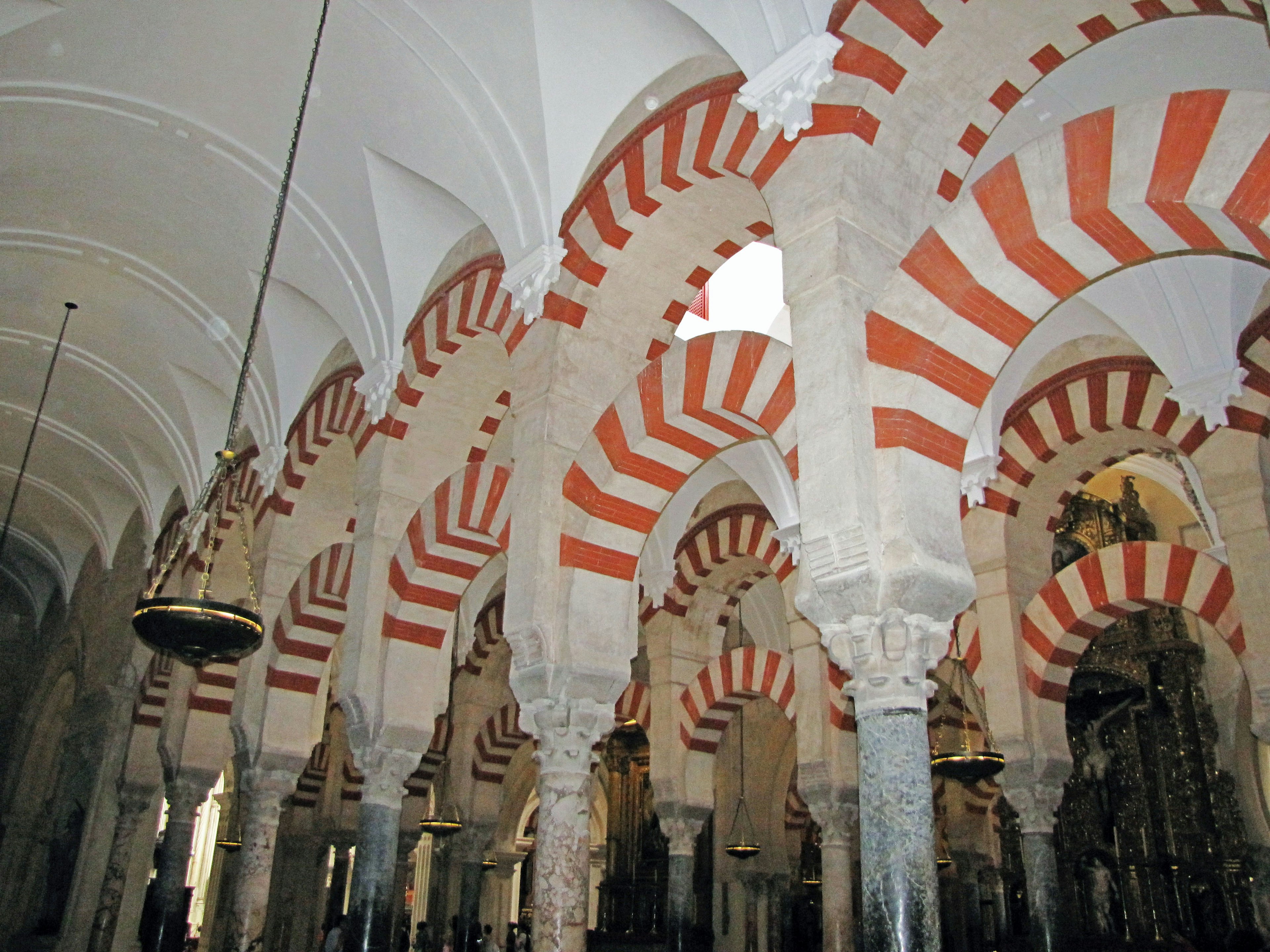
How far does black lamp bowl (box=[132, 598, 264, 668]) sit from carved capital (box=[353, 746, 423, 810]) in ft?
3.68

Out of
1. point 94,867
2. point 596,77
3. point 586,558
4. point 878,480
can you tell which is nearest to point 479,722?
point 94,867

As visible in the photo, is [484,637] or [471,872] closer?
[471,872]

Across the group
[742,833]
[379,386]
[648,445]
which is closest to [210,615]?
[379,386]

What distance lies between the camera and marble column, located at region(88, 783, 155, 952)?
34.0 ft

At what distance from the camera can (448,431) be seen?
7.13 metres

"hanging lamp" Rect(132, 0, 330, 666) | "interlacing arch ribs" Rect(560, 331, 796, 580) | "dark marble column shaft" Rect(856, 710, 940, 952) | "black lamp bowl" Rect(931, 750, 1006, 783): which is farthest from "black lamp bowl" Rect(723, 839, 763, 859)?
"dark marble column shaft" Rect(856, 710, 940, 952)

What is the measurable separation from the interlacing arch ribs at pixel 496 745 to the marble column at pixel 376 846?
4.66 metres

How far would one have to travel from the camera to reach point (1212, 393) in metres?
5.99

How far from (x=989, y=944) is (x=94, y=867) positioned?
9.75 meters

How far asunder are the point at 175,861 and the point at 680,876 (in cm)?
456

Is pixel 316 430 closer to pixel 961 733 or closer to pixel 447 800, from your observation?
pixel 447 800

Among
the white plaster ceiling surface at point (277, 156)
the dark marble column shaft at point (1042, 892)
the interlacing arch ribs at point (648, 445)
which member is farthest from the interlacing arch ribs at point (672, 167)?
the dark marble column shaft at point (1042, 892)

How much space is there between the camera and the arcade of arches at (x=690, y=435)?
12.5ft

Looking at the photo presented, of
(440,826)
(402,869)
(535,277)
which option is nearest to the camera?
(535,277)
